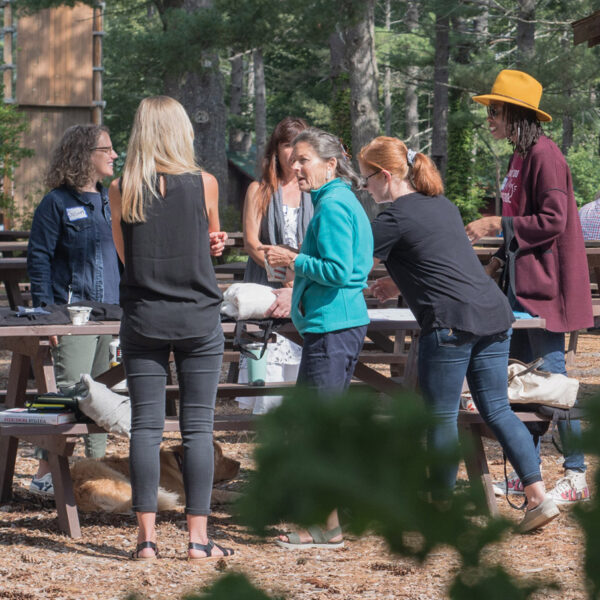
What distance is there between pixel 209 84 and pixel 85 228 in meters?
16.4

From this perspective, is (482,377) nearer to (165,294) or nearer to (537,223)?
(537,223)

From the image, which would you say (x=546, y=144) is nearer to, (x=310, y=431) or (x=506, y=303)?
(x=506, y=303)

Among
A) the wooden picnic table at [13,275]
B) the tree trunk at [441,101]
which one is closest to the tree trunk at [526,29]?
the tree trunk at [441,101]

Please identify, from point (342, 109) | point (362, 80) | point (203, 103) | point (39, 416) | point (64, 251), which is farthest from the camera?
point (342, 109)

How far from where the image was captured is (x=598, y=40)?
6738 millimetres

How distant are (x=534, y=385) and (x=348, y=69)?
51.3ft

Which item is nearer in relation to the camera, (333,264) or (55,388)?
(333,264)

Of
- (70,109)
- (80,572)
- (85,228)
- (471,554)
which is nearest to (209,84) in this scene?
(70,109)

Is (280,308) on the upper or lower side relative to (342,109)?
lower

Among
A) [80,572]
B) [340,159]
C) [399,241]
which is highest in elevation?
[340,159]

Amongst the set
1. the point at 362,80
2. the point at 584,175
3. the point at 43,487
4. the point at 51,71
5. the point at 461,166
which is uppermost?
the point at 51,71

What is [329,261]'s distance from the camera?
373 cm

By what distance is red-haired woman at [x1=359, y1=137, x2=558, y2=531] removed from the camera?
3.81 metres

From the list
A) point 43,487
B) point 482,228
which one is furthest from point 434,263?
point 43,487
